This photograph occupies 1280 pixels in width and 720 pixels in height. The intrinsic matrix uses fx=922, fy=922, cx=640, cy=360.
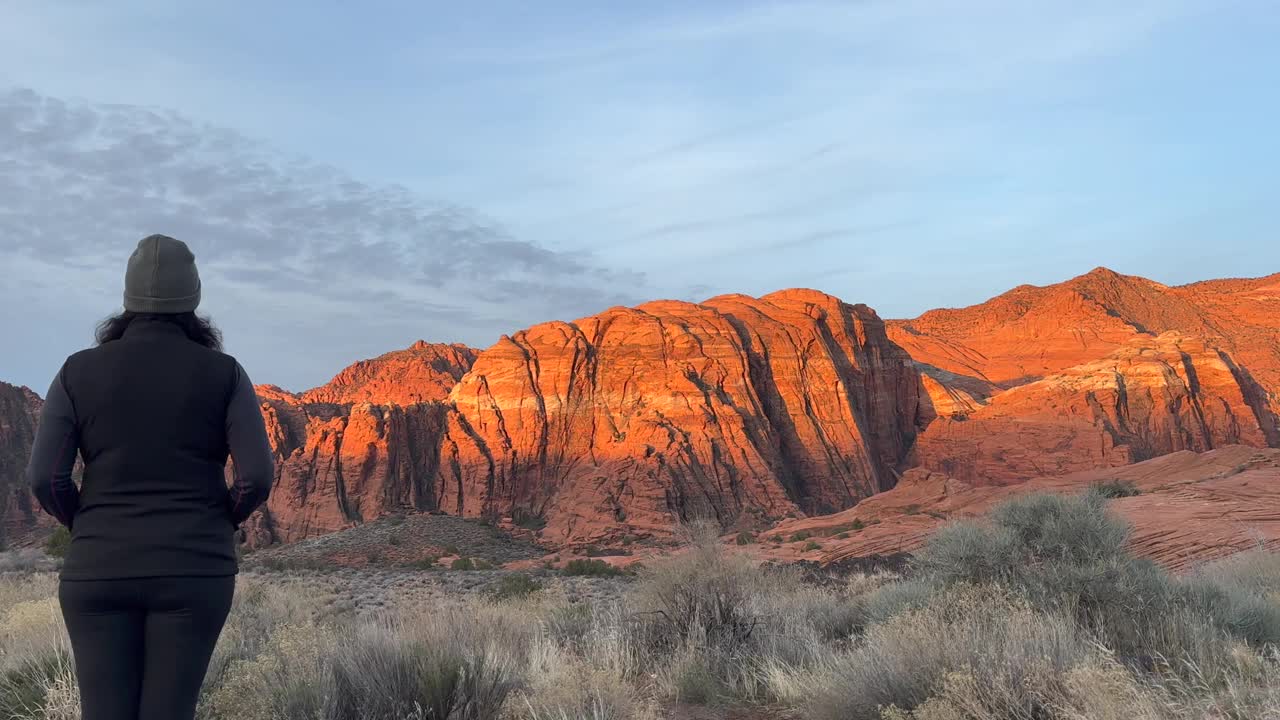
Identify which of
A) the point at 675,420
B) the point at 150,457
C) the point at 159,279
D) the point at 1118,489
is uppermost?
the point at 675,420

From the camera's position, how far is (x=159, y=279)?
3.53m

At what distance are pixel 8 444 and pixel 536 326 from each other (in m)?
44.2

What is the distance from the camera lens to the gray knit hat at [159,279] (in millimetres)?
3506

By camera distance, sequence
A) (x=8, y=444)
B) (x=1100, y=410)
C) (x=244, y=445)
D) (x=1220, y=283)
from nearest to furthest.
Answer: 1. (x=244, y=445)
2. (x=1100, y=410)
3. (x=8, y=444)
4. (x=1220, y=283)

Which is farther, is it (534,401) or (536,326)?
(536,326)

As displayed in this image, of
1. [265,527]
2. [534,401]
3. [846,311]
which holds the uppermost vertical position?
[846,311]

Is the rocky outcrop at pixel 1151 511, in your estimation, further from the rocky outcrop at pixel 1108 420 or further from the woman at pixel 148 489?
the woman at pixel 148 489

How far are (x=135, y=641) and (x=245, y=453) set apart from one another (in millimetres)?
735

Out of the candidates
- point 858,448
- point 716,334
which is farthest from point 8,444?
point 858,448

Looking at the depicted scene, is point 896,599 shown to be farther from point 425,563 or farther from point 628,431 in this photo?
point 628,431

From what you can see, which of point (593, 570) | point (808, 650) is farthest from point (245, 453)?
point (593, 570)

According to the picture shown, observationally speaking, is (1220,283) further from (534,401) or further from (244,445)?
(244,445)

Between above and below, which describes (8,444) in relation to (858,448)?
above

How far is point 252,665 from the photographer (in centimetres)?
601
